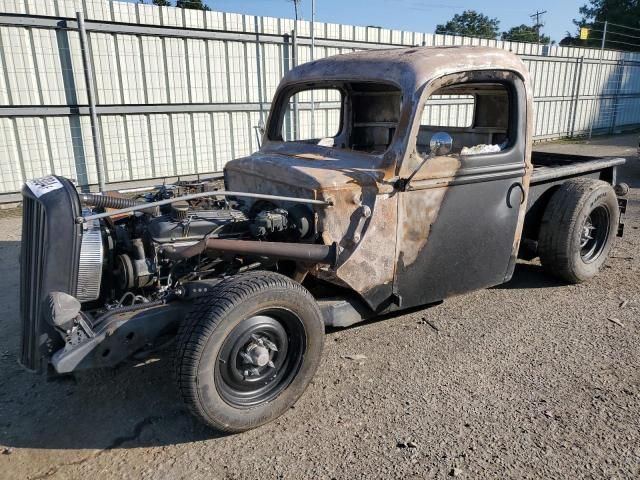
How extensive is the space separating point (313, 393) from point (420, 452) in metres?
0.78

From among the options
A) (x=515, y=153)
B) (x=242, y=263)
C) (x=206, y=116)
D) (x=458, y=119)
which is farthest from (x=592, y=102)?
(x=242, y=263)

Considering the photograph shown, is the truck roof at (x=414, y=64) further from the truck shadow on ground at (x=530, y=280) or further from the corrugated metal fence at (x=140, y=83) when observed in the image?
the corrugated metal fence at (x=140, y=83)

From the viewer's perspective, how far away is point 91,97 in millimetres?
7609

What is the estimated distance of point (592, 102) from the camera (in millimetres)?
17547

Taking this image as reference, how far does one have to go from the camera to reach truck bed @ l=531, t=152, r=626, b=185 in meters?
4.34

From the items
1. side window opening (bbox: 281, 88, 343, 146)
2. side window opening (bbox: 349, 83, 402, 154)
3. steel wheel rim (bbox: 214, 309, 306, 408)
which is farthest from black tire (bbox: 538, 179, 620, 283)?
side window opening (bbox: 281, 88, 343, 146)

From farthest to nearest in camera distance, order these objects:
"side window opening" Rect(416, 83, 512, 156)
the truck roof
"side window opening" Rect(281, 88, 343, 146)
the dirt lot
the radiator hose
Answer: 1. "side window opening" Rect(281, 88, 343, 146)
2. "side window opening" Rect(416, 83, 512, 156)
3. the radiator hose
4. the truck roof
5. the dirt lot

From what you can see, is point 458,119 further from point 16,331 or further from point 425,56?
point 16,331

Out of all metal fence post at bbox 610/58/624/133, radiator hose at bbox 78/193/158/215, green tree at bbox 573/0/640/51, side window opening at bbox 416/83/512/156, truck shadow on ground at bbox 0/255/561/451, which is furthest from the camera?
green tree at bbox 573/0/640/51

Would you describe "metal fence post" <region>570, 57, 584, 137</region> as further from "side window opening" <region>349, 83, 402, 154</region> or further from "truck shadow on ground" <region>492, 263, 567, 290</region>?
"side window opening" <region>349, 83, 402, 154</region>

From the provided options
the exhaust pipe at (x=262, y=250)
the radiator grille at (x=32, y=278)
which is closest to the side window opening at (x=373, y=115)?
the exhaust pipe at (x=262, y=250)

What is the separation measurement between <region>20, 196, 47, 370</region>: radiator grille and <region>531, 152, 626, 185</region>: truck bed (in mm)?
3533

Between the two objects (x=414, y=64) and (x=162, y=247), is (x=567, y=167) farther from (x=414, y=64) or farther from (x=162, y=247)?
(x=162, y=247)

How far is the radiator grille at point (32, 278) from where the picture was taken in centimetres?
274
